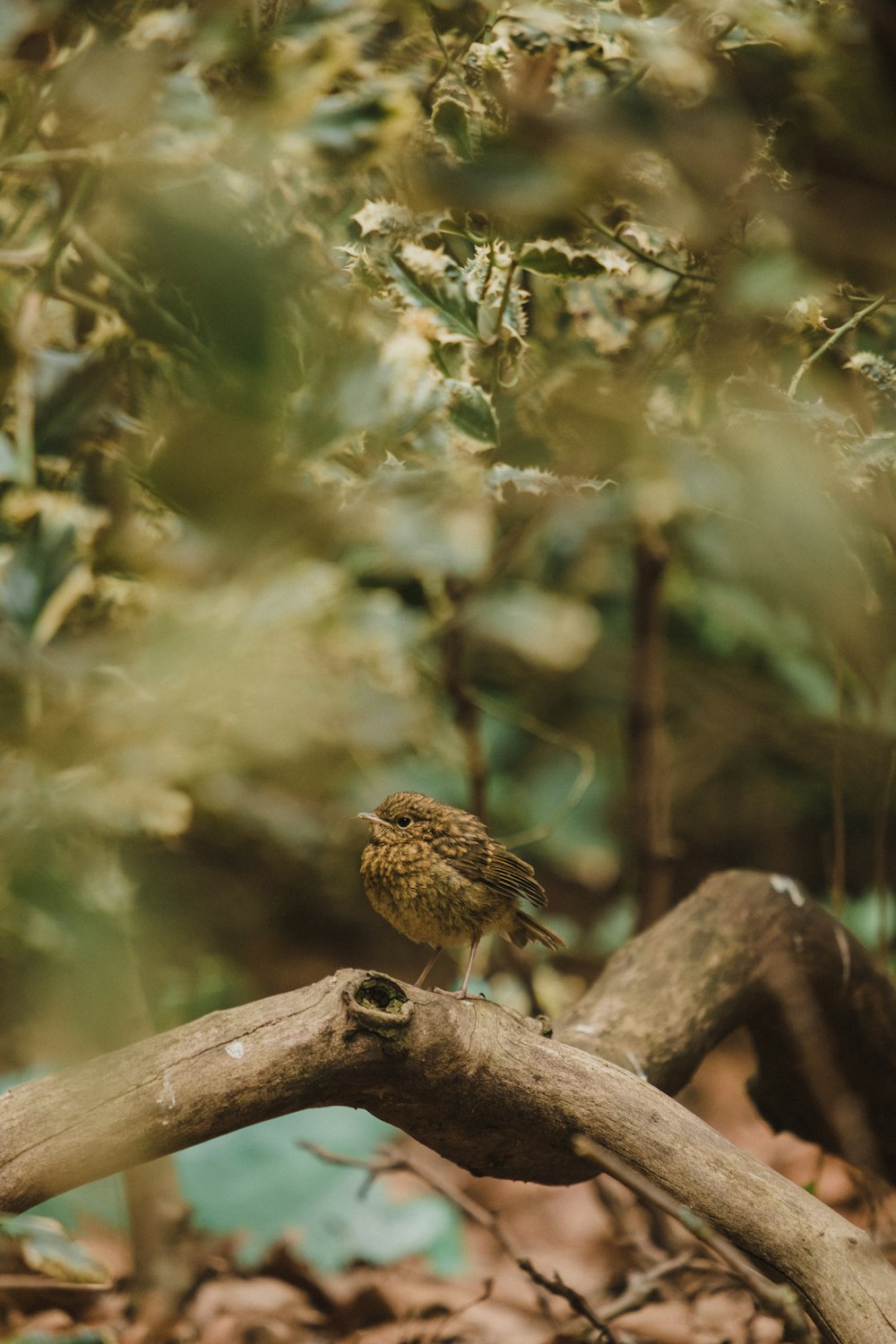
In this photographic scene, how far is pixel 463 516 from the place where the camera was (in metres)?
2.89

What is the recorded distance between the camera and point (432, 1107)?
5.84 ft

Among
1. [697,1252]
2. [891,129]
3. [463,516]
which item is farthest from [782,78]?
[697,1252]

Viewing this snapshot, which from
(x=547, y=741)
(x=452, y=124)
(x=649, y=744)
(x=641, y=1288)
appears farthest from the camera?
(x=547, y=741)

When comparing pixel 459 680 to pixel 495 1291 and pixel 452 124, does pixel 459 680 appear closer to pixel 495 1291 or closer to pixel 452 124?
pixel 495 1291

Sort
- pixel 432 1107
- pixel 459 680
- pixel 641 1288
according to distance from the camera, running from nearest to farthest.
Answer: pixel 432 1107 → pixel 641 1288 → pixel 459 680

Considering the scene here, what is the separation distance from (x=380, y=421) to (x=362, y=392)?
0.56m

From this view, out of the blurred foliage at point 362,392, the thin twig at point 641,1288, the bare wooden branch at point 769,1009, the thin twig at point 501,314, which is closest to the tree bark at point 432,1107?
the blurred foliage at point 362,392

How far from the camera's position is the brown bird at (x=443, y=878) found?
2121 millimetres

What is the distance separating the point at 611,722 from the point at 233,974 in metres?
2.00

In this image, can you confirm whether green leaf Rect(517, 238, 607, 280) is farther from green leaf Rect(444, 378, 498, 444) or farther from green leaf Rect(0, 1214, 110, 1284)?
green leaf Rect(0, 1214, 110, 1284)

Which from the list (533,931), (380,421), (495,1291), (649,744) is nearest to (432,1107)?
(533,931)

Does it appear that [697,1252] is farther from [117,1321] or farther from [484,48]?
[484,48]

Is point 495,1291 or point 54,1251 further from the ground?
point 54,1251

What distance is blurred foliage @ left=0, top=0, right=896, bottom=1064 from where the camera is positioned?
2.23 feet
